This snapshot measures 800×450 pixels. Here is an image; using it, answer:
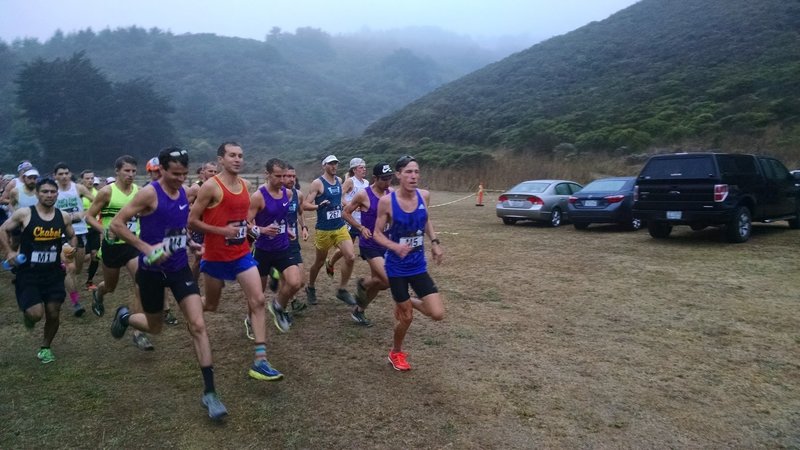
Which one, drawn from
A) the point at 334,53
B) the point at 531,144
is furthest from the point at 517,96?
the point at 334,53

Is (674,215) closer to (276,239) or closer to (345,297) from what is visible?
(345,297)

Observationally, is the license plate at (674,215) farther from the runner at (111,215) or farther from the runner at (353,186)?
the runner at (111,215)

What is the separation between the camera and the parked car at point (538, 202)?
16172 millimetres

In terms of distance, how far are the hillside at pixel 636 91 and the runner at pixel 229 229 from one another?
111 feet

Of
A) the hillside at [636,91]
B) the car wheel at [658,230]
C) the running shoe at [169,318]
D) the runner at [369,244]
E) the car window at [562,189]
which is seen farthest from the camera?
the hillside at [636,91]

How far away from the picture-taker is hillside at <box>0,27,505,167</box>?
304ft

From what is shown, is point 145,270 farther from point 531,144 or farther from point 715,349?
point 531,144

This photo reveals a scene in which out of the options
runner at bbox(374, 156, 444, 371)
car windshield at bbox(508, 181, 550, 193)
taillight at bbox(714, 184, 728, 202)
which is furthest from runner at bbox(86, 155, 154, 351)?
car windshield at bbox(508, 181, 550, 193)

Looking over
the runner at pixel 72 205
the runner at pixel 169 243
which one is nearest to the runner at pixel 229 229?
the runner at pixel 169 243

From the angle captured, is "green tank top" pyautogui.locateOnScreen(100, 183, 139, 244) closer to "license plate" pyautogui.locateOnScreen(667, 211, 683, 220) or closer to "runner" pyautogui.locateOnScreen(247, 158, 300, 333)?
"runner" pyautogui.locateOnScreen(247, 158, 300, 333)

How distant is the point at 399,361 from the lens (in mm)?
5211

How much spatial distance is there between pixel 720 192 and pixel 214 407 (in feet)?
35.0

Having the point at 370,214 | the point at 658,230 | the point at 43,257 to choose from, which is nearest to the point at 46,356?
the point at 43,257

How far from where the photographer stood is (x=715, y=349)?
5.64 m
